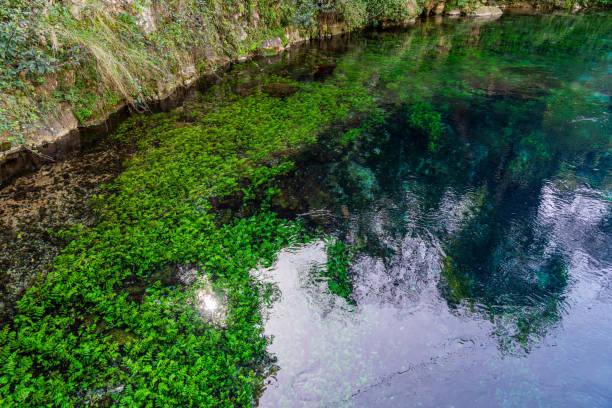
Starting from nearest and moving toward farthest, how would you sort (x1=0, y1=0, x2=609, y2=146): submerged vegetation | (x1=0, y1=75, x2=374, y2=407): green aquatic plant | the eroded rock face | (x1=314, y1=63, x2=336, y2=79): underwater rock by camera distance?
(x1=0, y1=75, x2=374, y2=407): green aquatic plant, (x1=0, y1=0, x2=609, y2=146): submerged vegetation, (x1=314, y1=63, x2=336, y2=79): underwater rock, the eroded rock face

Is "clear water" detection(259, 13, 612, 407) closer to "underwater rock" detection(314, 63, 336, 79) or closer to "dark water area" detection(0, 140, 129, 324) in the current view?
"underwater rock" detection(314, 63, 336, 79)

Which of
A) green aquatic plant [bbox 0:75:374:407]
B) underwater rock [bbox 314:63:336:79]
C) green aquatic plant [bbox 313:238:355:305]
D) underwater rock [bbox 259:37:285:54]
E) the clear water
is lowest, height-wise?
the clear water

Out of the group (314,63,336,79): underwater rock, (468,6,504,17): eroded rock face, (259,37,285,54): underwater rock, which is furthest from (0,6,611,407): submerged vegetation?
(468,6,504,17): eroded rock face

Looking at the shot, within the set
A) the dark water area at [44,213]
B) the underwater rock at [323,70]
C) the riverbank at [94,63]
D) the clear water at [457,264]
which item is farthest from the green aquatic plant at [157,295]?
the underwater rock at [323,70]

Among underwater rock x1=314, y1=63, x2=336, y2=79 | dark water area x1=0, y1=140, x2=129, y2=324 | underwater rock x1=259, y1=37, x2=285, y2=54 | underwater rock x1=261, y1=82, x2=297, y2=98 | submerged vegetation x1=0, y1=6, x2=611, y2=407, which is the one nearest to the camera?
submerged vegetation x1=0, y1=6, x2=611, y2=407

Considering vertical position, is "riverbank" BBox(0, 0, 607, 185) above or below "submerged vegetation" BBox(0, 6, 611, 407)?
above

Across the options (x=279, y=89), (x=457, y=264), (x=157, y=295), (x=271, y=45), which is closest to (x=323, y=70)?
(x=279, y=89)
